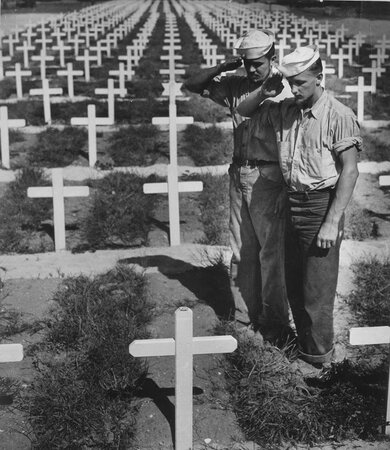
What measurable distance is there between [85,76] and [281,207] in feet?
46.2

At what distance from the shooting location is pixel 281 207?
15.9ft

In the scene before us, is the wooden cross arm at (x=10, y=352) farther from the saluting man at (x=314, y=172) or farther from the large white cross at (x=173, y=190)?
the large white cross at (x=173, y=190)

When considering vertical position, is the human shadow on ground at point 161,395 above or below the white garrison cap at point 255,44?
below

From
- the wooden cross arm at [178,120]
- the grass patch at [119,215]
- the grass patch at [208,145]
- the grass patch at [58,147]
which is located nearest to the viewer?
the grass patch at [119,215]

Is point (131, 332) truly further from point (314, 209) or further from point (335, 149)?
point (335, 149)

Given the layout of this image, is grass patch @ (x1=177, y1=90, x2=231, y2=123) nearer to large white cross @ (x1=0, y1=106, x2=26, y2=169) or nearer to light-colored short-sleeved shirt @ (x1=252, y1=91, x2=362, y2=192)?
large white cross @ (x1=0, y1=106, x2=26, y2=169)

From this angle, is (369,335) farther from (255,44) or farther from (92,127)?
(92,127)

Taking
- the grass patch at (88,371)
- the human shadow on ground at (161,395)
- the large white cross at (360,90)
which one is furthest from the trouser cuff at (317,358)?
the large white cross at (360,90)

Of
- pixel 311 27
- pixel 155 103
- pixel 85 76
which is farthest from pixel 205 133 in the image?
pixel 311 27

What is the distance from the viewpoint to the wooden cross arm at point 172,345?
389cm

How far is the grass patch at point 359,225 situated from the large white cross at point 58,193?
2320 mm

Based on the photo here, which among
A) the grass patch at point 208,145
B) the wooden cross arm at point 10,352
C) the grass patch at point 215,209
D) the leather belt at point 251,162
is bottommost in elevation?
the grass patch at point 208,145

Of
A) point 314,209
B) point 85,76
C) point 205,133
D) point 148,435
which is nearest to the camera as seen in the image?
point 148,435

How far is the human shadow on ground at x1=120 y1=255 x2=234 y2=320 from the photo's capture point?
5836 mm
